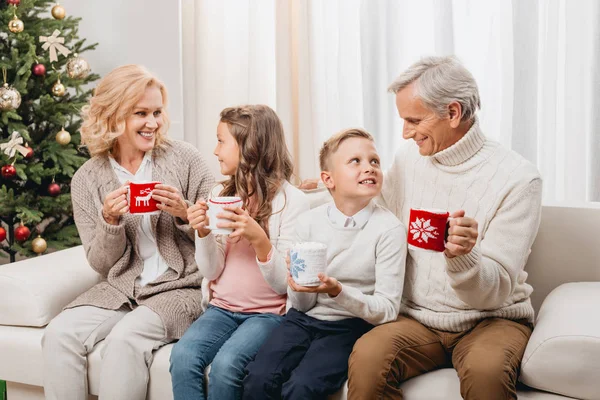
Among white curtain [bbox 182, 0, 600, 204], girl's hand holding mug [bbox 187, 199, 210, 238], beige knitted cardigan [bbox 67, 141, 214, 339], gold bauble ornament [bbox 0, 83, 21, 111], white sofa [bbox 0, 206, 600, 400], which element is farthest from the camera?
gold bauble ornament [bbox 0, 83, 21, 111]

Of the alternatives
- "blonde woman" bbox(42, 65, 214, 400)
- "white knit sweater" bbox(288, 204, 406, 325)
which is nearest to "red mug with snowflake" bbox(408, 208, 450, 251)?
"white knit sweater" bbox(288, 204, 406, 325)

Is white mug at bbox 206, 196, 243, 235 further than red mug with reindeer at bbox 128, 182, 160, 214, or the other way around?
red mug with reindeer at bbox 128, 182, 160, 214

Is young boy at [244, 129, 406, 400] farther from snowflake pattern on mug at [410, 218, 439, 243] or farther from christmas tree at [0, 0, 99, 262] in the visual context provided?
christmas tree at [0, 0, 99, 262]

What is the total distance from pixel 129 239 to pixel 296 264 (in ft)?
2.64

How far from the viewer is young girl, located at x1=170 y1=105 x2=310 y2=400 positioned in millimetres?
1861

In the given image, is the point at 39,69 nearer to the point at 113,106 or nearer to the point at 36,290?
the point at 113,106

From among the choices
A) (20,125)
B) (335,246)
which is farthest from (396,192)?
(20,125)

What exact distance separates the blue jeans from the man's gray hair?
78cm

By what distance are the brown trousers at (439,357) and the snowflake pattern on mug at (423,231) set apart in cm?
33

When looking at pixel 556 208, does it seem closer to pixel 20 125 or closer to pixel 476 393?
pixel 476 393

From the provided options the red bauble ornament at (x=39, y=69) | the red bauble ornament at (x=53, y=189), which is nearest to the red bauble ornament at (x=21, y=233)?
the red bauble ornament at (x=53, y=189)

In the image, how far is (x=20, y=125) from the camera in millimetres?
3113

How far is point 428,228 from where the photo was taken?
1514 mm

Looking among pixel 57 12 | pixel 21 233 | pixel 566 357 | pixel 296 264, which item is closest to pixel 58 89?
pixel 57 12
